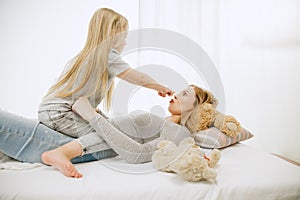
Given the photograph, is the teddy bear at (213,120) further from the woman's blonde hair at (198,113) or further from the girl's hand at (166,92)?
the girl's hand at (166,92)

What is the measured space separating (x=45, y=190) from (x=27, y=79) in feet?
4.61

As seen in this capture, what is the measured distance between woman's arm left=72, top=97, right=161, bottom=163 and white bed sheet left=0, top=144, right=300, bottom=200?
0.05m

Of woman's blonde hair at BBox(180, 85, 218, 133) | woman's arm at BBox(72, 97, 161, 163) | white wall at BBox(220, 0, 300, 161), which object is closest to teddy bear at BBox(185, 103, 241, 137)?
woman's blonde hair at BBox(180, 85, 218, 133)

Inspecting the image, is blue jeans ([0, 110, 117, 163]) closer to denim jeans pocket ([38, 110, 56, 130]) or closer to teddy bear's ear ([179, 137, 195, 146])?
denim jeans pocket ([38, 110, 56, 130])

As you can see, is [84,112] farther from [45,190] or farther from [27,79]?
[27,79]

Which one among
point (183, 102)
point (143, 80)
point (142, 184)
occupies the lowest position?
point (142, 184)

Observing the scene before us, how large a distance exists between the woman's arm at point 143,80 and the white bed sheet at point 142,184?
0.95 feet

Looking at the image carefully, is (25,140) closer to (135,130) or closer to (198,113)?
(135,130)

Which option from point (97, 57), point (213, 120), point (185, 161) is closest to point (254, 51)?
point (213, 120)

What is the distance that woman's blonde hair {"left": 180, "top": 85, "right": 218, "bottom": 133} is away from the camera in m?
1.41

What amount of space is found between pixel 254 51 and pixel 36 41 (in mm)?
1312

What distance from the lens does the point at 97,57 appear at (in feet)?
4.23

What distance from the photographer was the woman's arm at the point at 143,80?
1.29m

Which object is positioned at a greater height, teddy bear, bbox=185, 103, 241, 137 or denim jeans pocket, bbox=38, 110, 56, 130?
denim jeans pocket, bbox=38, 110, 56, 130
